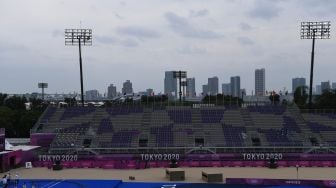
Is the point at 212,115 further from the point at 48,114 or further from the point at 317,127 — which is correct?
the point at 48,114

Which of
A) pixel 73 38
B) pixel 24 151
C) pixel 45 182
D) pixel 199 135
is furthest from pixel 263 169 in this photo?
pixel 73 38

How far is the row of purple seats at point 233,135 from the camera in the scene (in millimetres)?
52744

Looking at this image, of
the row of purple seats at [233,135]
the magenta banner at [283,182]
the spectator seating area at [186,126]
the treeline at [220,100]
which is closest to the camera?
the magenta banner at [283,182]

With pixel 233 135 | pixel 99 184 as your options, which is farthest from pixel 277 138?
pixel 99 184

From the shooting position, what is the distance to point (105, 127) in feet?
186

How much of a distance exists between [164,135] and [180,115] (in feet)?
Answer: 17.4

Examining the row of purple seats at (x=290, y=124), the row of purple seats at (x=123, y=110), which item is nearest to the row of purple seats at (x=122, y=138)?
the row of purple seats at (x=123, y=110)

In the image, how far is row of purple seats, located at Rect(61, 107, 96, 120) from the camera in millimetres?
59969

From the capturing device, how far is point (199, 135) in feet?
180

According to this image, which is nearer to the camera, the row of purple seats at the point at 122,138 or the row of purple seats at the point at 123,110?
the row of purple seats at the point at 122,138

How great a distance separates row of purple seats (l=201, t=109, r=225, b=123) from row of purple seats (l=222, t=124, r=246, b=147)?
182 cm

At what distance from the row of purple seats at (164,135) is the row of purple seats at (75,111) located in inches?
381

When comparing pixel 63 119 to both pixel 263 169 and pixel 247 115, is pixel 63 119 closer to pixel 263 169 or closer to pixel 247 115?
pixel 247 115

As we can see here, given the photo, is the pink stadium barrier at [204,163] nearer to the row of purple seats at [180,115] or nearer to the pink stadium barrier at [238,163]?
the pink stadium barrier at [238,163]
